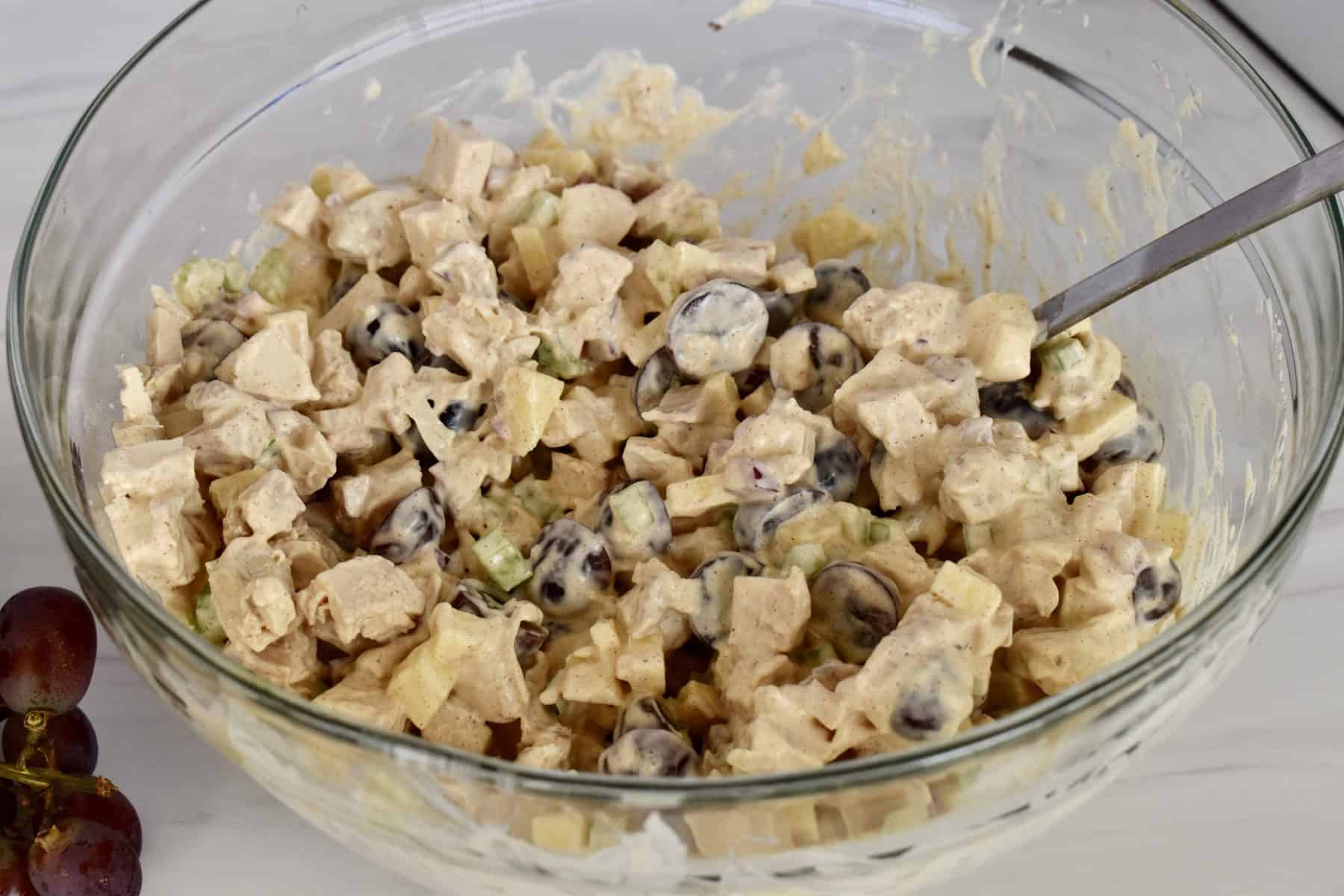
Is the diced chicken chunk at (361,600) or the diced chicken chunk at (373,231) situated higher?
the diced chicken chunk at (373,231)

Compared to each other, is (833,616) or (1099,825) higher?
(833,616)

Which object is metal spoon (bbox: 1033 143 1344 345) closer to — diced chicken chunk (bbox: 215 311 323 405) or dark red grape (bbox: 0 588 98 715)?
diced chicken chunk (bbox: 215 311 323 405)

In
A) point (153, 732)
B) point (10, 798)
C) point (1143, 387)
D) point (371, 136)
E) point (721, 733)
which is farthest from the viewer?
point (371, 136)

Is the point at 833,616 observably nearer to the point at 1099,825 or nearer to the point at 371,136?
the point at 1099,825

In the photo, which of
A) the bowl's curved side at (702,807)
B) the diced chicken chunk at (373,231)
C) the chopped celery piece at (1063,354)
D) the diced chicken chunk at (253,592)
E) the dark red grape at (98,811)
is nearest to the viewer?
the bowl's curved side at (702,807)

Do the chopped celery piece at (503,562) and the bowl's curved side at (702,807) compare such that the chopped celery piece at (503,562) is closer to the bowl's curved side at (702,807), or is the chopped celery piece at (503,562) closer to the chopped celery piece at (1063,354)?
the bowl's curved side at (702,807)

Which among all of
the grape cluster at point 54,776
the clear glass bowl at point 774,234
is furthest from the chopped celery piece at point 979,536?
the grape cluster at point 54,776

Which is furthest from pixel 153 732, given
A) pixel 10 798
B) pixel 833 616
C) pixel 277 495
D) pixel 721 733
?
pixel 833 616

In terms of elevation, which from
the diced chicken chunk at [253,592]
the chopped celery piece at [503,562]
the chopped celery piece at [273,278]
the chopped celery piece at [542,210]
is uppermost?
the chopped celery piece at [542,210]
